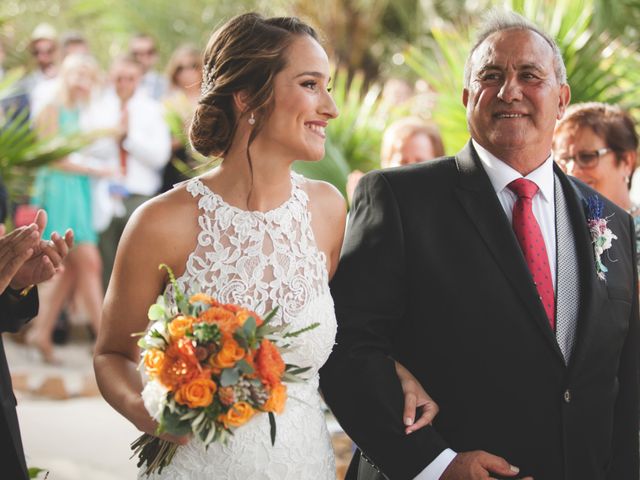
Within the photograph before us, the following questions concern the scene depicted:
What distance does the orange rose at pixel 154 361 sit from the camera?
2.56 metres

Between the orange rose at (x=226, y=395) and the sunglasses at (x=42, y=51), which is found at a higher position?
the sunglasses at (x=42, y=51)

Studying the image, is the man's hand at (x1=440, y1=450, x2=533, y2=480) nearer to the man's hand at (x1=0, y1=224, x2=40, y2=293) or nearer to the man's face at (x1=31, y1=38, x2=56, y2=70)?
the man's hand at (x1=0, y1=224, x2=40, y2=293)

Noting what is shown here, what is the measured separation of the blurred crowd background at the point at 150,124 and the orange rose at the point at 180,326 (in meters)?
1.11

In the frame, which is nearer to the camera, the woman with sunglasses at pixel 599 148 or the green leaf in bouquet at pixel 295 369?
the green leaf in bouquet at pixel 295 369

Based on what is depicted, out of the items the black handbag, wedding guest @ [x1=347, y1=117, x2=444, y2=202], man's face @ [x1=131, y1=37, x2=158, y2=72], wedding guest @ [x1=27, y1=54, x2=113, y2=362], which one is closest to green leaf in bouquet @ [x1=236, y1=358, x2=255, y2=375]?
the black handbag

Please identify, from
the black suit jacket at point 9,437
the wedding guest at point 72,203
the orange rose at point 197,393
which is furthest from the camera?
the wedding guest at point 72,203

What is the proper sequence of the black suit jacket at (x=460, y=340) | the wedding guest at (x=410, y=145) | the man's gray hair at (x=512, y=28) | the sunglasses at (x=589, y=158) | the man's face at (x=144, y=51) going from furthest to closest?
1. the man's face at (x=144, y=51)
2. the wedding guest at (x=410, y=145)
3. the sunglasses at (x=589, y=158)
4. the man's gray hair at (x=512, y=28)
5. the black suit jacket at (x=460, y=340)

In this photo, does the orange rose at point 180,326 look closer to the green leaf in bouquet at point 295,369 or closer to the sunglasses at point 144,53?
the green leaf in bouquet at point 295,369

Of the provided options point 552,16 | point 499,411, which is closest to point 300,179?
point 499,411

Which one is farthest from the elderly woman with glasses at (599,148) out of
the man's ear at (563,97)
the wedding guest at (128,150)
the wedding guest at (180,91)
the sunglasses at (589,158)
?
the wedding guest at (128,150)

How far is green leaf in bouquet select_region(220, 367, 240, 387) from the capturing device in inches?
97.4

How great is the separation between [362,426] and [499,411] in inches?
18.1

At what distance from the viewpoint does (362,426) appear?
3.10 metres

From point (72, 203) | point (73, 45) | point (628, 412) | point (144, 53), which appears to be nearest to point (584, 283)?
point (628, 412)
